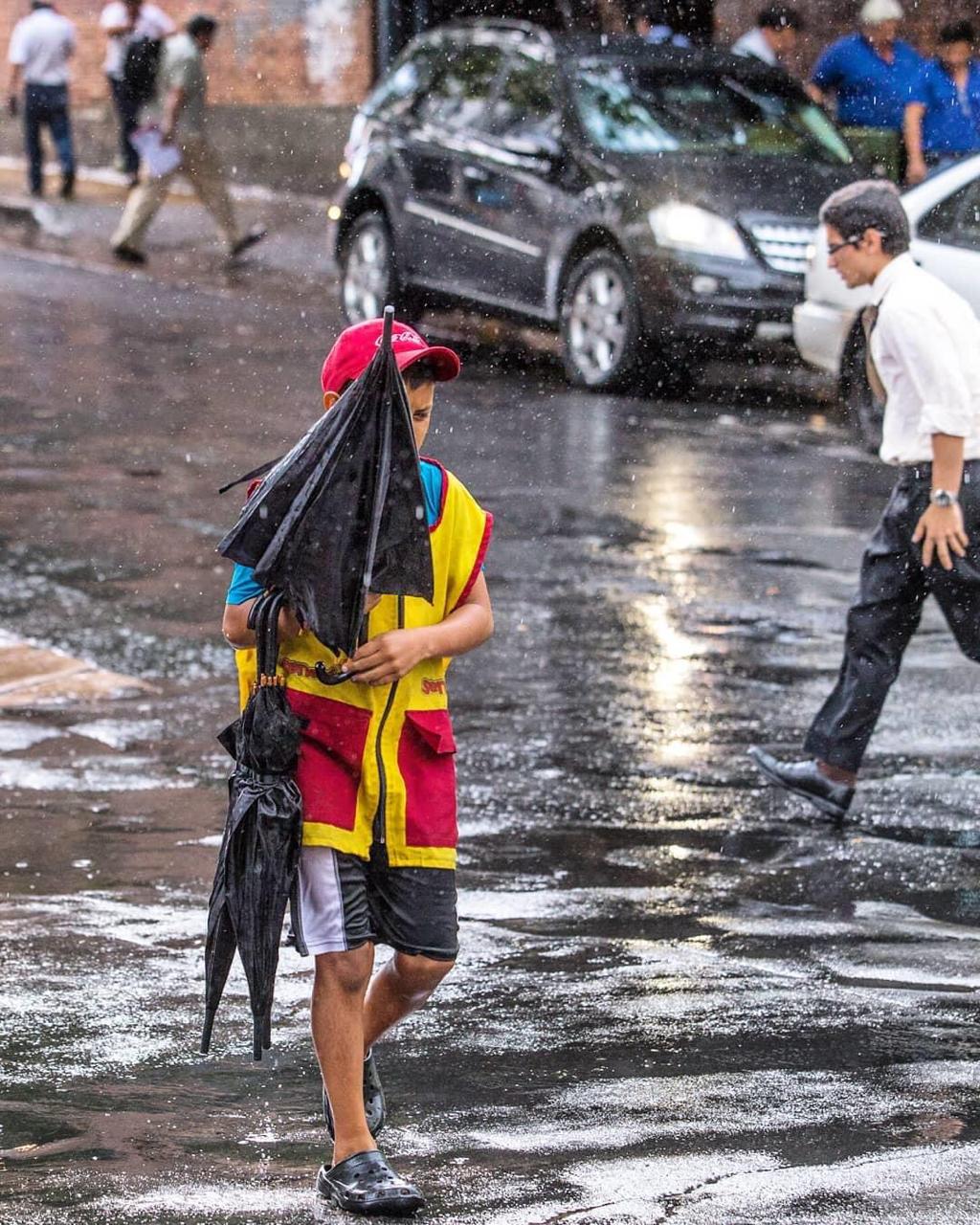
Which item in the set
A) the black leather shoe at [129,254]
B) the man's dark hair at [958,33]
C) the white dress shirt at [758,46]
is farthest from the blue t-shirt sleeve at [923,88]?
the black leather shoe at [129,254]

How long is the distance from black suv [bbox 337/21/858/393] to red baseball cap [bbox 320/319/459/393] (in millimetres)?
10682

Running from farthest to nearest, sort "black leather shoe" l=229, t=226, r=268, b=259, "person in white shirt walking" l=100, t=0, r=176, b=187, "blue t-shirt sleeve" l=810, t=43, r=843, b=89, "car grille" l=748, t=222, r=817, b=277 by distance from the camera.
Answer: "person in white shirt walking" l=100, t=0, r=176, b=187 < "black leather shoe" l=229, t=226, r=268, b=259 < "blue t-shirt sleeve" l=810, t=43, r=843, b=89 < "car grille" l=748, t=222, r=817, b=277

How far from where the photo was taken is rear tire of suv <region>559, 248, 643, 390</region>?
14828 mm

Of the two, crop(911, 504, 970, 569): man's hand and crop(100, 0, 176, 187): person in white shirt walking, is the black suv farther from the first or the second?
crop(100, 0, 176, 187): person in white shirt walking

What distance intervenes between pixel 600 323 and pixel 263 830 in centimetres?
1135

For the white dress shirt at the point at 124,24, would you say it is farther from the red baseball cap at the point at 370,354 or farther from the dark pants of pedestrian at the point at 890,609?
the red baseball cap at the point at 370,354

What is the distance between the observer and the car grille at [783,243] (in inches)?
588

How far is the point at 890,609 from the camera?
6.96 m

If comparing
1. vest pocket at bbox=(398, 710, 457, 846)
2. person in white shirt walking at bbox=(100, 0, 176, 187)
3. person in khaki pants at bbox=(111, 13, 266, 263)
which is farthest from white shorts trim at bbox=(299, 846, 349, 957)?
person in white shirt walking at bbox=(100, 0, 176, 187)

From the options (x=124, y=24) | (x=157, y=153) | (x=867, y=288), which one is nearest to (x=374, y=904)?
(x=867, y=288)

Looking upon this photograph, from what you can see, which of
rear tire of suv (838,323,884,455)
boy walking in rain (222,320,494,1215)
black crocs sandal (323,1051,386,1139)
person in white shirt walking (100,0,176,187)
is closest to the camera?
boy walking in rain (222,320,494,1215)

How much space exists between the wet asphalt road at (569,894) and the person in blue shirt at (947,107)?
20.8 ft

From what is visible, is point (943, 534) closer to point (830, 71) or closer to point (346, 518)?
point (346, 518)

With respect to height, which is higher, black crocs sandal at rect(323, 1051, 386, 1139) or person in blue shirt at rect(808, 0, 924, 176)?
person in blue shirt at rect(808, 0, 924, 176)
